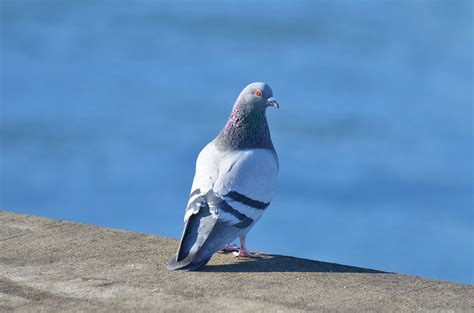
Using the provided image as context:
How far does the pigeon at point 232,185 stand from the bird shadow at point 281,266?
0.14 metres

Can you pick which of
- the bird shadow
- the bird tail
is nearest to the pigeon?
the bird tail

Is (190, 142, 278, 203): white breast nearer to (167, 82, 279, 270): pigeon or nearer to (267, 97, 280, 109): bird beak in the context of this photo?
(167, 82, 279, 270): pigeon

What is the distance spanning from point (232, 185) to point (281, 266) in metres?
0.66

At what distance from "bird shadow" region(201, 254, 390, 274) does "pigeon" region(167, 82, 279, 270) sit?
14 centimetres

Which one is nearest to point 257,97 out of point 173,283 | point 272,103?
Answer: point 272,103

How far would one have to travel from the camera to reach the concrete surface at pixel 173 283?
6551 millimetres

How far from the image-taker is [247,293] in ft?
22.1

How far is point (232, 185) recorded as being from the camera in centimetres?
729

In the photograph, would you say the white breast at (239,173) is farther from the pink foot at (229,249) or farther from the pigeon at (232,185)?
the pink foot at (229,249)

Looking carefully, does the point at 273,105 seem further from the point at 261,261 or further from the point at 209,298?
the point at 209,298

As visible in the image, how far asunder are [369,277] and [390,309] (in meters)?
0.69

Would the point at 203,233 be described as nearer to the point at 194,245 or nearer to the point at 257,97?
the point at 194,245

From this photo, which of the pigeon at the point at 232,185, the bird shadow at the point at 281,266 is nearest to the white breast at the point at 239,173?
the pigeon at the point at 232,185

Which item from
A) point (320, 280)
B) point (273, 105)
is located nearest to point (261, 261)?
point (320, 280)
